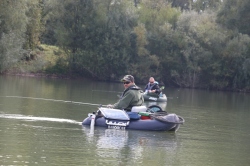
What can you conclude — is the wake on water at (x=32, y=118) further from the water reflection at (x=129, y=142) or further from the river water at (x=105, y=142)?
the water reflection at (x=129, y=142)

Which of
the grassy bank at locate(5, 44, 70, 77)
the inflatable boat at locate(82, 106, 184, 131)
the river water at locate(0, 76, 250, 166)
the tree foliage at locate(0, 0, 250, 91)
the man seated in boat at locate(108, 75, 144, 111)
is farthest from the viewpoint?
the tree foliage at locate(0, 0, 250, 91)

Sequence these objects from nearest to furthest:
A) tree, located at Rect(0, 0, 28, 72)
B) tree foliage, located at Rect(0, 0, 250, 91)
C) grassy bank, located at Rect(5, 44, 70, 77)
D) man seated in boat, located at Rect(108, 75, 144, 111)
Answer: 1. man seated in boat, located at Rect(108, 75, 144, 111)
2. tree, located at Rect(0, 0, 28, 72)
3. grassy bank, located at Rect(5, 44, 70, 77)
4. tree foliage, located at Rect(0, 0, 250, 91)

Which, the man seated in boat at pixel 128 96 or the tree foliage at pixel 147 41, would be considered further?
the tree foliage at pixel 147 41

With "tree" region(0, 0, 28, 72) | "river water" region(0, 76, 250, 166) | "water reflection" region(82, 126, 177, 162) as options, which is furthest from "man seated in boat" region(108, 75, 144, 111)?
"tree" region(0, 0, 28, 72)

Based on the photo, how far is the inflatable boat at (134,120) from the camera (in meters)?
18.3

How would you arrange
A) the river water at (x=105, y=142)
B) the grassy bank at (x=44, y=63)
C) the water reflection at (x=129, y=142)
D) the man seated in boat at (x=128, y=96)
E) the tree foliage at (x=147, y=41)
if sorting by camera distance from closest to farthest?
the river water at (x=105, y=142) < the water reflection at (x=129, y=142) < the man seated in boat at (x=128, y=96) < the grassy bank at (x=44, y=63) < the tree foliage at (x=147, y=41)

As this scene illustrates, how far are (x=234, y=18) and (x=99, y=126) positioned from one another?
39.8 meters

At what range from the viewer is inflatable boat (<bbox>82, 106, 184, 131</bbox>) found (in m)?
18.3

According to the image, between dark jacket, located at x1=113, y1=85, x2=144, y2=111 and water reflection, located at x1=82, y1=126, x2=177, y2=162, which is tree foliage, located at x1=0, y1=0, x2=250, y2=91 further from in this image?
water reflection, located at x1=82, y1=126, x2=177, y2=162

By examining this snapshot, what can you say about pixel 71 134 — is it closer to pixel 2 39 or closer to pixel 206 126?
pixel 206 126

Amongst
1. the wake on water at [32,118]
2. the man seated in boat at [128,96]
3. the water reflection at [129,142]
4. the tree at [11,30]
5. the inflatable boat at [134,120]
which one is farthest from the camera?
the tree at [11,30]

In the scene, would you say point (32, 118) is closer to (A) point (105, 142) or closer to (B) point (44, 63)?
(A) point (105, 142)

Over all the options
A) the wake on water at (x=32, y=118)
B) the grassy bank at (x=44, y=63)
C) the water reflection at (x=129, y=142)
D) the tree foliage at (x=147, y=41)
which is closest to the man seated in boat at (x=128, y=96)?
the water reflection at (x=129, y=142)

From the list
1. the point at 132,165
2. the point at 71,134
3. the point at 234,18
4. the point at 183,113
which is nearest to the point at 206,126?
the point at 183,113
